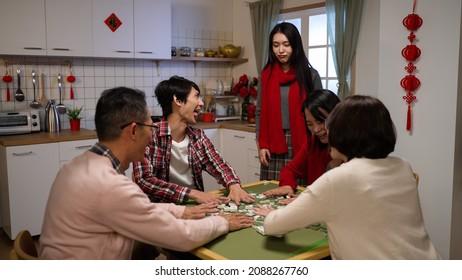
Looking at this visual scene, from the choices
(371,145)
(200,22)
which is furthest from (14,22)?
(371,145)

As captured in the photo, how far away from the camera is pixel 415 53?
8.84 ft

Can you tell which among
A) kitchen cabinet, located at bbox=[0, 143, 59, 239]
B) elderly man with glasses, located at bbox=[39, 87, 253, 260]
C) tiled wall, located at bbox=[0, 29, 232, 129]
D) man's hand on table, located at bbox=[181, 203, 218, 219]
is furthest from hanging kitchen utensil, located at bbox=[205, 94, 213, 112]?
elderly man with glasses, located at bbox=[39, 87, 253, 260]

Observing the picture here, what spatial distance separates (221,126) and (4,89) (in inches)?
77.8

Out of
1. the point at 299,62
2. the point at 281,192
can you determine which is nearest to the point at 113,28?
the point at 299,62

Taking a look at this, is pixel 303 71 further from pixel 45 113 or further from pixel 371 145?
pixel 45 113

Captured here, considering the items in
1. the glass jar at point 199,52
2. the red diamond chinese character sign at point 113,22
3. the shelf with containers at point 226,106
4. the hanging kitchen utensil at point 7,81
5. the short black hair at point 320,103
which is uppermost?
the red diamond chinese character sign at point 113,22

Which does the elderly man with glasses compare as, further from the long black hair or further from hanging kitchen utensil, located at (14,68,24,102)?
hanging kitchen utensil, located at (14,68,24,102)

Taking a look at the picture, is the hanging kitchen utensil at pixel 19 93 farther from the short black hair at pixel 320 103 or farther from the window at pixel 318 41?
the short black hair at pixel 320 103

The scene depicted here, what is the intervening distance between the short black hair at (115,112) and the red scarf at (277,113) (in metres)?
1.55

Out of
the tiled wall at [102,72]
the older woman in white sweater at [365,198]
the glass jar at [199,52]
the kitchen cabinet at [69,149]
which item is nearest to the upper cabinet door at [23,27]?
the tiled wall at [102,72]

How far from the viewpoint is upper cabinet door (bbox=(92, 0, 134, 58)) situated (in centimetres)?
394

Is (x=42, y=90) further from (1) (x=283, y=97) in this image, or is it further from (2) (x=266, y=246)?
(2) (x=266, y=246)

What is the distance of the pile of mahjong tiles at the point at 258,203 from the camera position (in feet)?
5.36
